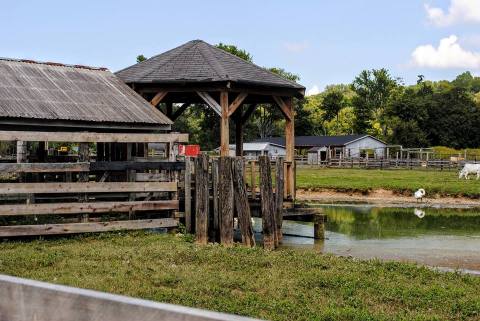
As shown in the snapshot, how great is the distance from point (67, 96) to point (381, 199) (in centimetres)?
2541

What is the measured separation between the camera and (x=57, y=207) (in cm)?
1520

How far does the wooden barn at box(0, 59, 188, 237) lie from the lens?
49.4 ft

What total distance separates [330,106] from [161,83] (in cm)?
9474

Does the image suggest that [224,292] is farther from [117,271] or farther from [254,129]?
[254,129]

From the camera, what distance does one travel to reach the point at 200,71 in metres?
19.8

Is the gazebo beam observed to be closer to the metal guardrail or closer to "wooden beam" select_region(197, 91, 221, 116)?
"wooden beam" select_region(197, 91, 221, 116)

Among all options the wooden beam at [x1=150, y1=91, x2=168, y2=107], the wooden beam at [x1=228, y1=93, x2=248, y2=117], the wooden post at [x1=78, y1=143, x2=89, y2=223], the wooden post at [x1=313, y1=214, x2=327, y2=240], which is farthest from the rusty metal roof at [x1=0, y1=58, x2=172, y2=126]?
the wooden post at [x1=313, y1=214, x2=327, y2=240]

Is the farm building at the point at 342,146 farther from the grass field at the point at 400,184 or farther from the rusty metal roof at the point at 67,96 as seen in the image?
the rusty metal roof at the point at 67,96

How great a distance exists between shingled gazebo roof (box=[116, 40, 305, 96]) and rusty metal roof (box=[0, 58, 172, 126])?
882 millimetres

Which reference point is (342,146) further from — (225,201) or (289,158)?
(225,201)

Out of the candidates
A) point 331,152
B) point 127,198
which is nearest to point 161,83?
point 127,198

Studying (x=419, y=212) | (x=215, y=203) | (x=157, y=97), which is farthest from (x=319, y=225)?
(x=419, y=212)

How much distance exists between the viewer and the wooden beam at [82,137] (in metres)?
14.8

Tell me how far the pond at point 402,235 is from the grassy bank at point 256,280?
3471 mm
